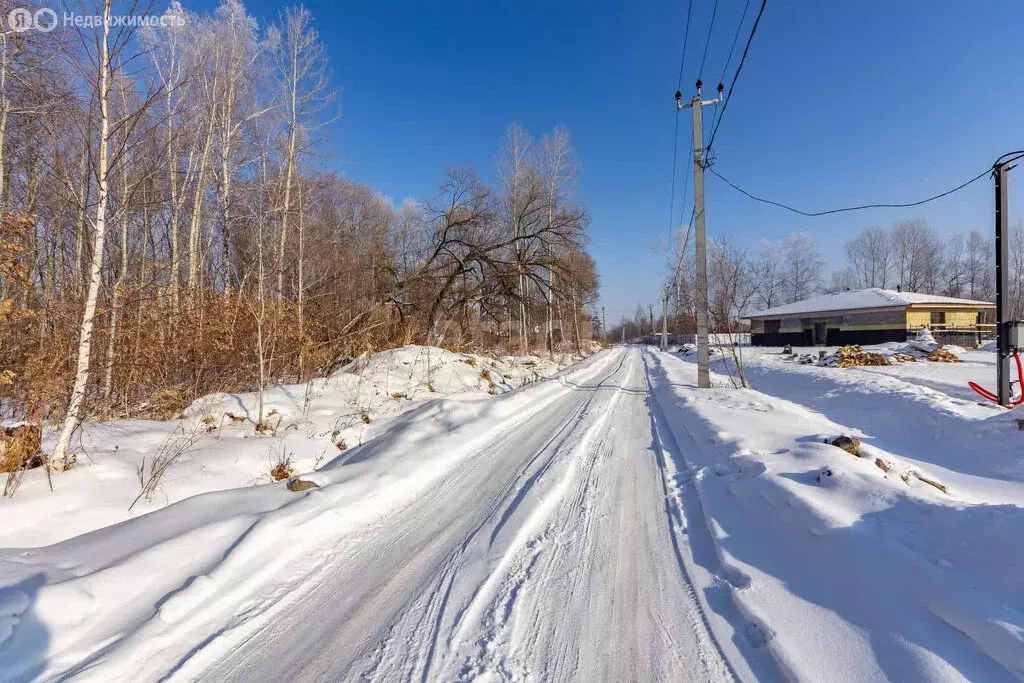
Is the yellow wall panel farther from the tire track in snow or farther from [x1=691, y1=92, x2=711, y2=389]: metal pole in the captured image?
the tire track in snow

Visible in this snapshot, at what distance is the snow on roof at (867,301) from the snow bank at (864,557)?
31941mm

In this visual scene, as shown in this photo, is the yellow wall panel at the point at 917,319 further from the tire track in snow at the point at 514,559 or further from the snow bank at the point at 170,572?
the snow bank at the point at 170,572

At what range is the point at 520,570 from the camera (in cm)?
301

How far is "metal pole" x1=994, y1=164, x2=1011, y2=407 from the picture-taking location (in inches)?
348

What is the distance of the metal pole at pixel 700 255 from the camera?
484 inches

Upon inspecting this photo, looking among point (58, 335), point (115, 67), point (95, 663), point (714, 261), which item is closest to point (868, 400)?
Result: point (714, 261)

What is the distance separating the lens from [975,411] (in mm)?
8672

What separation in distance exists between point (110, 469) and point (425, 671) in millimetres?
4169

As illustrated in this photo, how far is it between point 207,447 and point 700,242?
1210 centimetres

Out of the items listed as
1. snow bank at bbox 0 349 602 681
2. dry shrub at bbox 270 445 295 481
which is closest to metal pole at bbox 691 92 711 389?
snow bank at bbox 0 349 602 681

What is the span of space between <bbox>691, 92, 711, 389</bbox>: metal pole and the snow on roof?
88.6 feet

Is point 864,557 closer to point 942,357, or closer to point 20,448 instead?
point 20,448

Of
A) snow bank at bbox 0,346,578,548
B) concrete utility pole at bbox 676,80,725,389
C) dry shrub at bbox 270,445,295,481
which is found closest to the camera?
snow bank at bbox 0,346,578,548

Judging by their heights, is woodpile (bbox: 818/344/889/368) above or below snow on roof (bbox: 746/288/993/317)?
below
